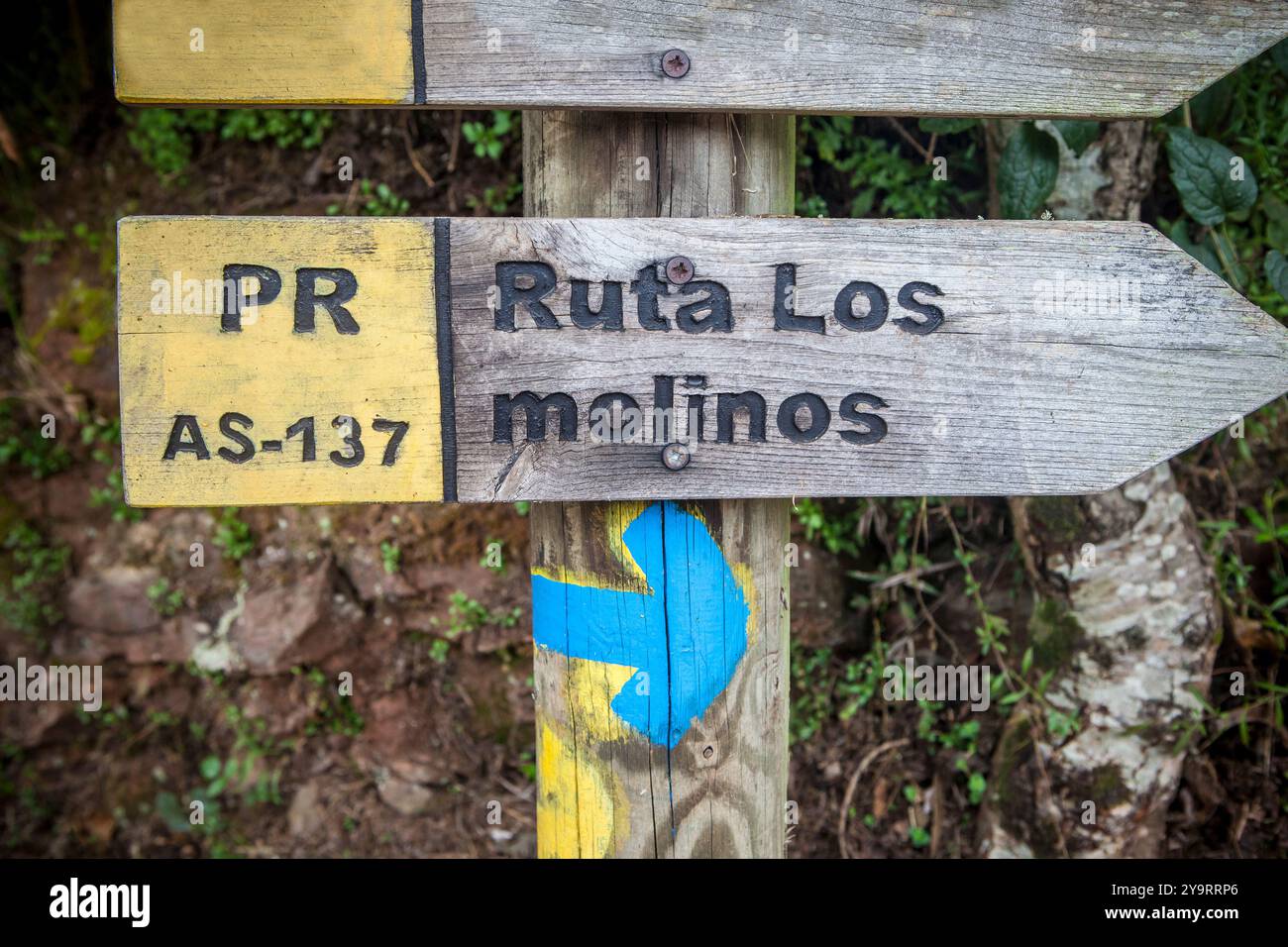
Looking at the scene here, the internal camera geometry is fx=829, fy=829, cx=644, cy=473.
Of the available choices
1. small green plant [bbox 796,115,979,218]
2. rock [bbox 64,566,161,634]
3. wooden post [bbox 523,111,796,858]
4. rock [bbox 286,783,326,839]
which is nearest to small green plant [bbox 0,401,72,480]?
rock [bbox 64,566,161,634]

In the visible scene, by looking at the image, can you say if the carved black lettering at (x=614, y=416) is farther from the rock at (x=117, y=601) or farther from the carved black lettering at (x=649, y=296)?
the rock at (x=117, y=601)

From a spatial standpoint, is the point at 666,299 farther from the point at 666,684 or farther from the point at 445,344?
the point at 666,684

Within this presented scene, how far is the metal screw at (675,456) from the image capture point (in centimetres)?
129

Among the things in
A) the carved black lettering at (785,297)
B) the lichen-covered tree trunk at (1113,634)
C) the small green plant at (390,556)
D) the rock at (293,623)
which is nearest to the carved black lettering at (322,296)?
the carved black lettering at (785,297)

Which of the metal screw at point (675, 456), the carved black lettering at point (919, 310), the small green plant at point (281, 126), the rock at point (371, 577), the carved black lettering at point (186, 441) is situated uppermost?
the small green plant at point (281, 126)

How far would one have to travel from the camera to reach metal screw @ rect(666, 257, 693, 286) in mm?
1247

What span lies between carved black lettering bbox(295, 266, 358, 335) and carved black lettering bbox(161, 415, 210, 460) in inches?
8.5

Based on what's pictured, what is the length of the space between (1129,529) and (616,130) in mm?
1720

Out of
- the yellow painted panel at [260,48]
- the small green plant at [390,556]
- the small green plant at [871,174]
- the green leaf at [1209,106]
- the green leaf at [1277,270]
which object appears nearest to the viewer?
the yellow painted panel at [260,48]

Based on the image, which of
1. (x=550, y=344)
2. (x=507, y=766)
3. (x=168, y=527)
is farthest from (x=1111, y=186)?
(x=168, y=527)

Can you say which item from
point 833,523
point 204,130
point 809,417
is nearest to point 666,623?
point 809,417

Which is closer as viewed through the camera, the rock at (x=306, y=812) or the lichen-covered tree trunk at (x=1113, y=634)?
the lichen-covered tree trunk at (x=1113, y=634)

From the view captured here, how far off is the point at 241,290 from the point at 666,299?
64 cm

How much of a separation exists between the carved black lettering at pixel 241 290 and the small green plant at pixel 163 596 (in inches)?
66.8
